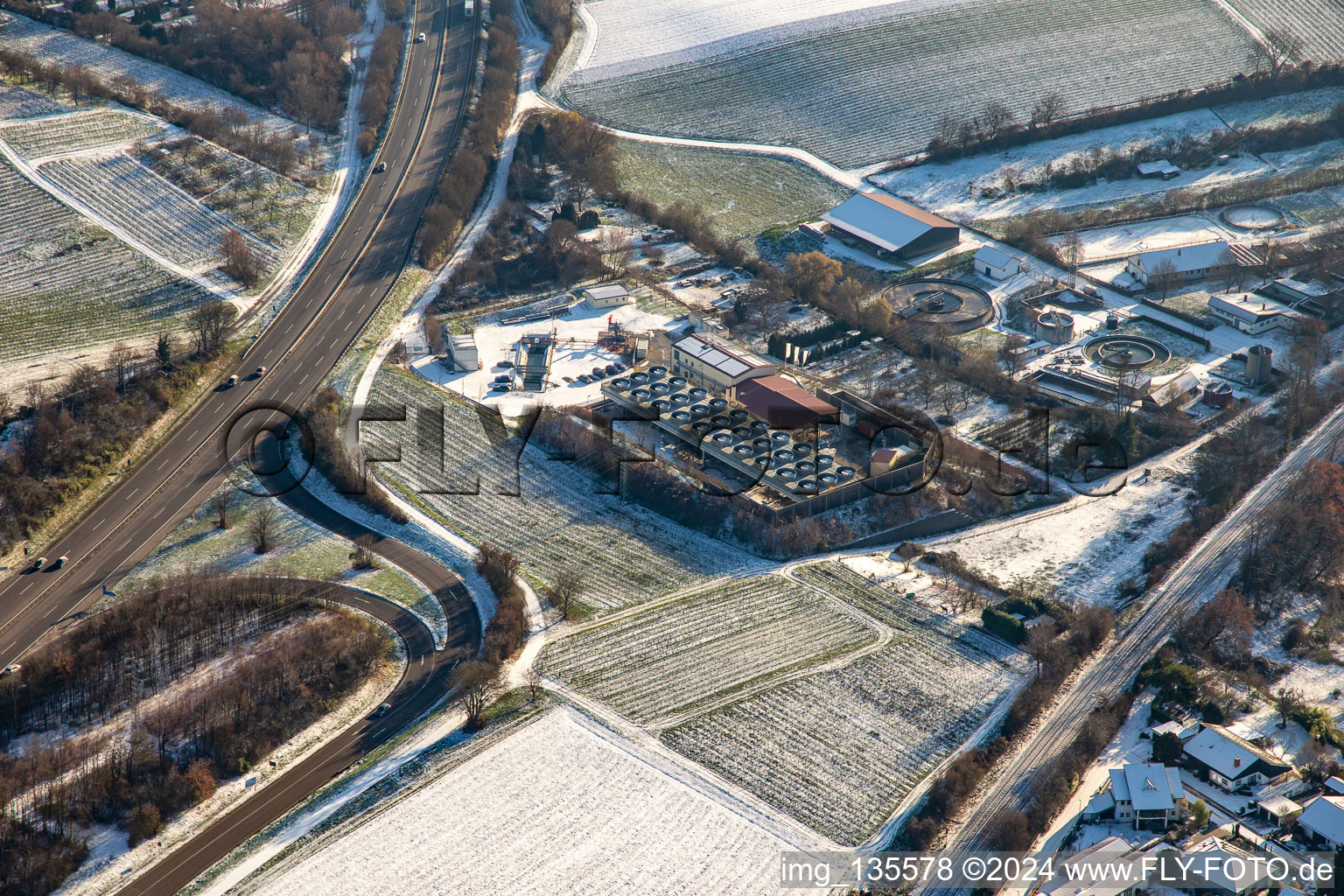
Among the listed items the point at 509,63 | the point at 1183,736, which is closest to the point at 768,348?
the point at 1183,736

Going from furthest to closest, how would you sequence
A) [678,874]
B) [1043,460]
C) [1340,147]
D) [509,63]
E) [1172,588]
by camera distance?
[509,63] < [1340,147] < [1043,460] < [1172,588] < [678,874]

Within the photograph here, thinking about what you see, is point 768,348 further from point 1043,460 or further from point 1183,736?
point 1183,736

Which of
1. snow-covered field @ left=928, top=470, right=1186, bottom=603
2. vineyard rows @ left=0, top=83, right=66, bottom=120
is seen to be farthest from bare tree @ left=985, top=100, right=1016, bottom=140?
vineyard rows @ left=0, top=83, right=66, bottom=120

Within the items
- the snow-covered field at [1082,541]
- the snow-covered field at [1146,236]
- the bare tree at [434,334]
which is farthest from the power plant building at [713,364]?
the snow-covered field at [1146,236]

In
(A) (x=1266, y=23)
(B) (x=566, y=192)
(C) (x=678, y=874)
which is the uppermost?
(A) (x=1266, y=23)

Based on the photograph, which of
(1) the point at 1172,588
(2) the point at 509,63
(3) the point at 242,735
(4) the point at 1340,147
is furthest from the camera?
(2) the point at 509,63

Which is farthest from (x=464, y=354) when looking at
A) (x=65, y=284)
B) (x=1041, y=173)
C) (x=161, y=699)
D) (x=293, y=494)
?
(x=1041, y=173)
